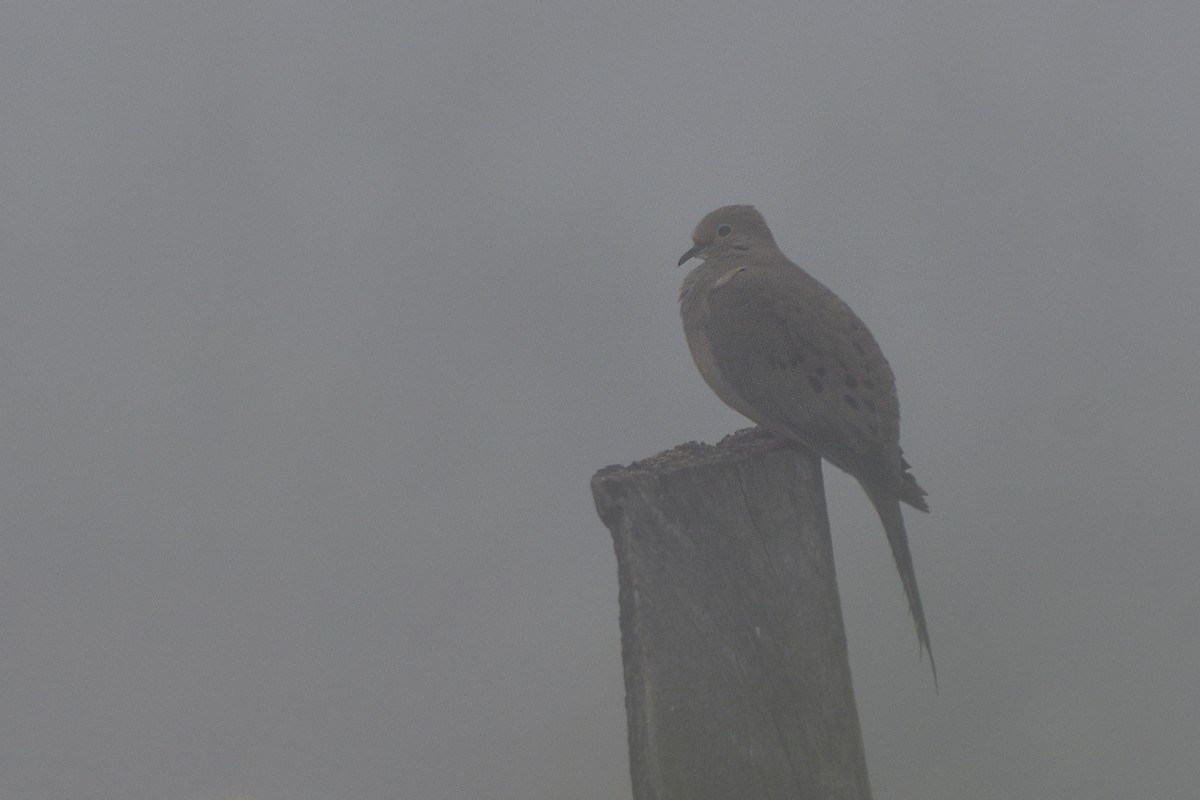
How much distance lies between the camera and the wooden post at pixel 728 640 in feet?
8.20

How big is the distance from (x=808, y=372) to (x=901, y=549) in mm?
756

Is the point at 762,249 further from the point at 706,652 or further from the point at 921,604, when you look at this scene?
the point at 706,652

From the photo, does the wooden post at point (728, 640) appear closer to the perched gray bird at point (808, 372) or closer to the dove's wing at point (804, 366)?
the perched gray bird at point (808, 372)

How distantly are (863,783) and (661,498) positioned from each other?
2.40 feet

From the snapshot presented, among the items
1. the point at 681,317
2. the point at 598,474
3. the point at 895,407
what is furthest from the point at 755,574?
the point at 681,317

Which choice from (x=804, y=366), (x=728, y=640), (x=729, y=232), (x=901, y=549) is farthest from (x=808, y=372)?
(x=728, y=640)

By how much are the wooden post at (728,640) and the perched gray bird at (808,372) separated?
1.30 m

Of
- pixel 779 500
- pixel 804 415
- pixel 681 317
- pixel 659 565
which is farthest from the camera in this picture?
pixel 681 317

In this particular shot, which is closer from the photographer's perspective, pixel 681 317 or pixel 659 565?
pixel 659 565

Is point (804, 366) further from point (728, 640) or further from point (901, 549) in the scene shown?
point (728, 640)

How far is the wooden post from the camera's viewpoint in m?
2.50

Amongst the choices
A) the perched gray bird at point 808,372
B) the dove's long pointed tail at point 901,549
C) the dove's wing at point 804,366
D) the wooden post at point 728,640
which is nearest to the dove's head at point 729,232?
the perched gray bird at point 808,372

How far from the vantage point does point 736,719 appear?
2535 mm

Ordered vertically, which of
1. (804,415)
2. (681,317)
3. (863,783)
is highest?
(681,317)
